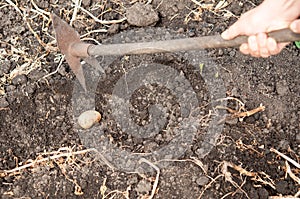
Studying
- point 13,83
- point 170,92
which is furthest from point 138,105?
point 13,83

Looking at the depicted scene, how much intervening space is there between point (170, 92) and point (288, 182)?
572 mm

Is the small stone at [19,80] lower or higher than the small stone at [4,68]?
lower

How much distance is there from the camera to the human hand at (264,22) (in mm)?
1684

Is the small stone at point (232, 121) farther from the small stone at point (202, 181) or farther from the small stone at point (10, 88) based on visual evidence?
the small stone at point (10, 88)

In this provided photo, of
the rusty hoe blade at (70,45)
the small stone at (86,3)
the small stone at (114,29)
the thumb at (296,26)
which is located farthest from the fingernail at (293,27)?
the small stone at (86,3)

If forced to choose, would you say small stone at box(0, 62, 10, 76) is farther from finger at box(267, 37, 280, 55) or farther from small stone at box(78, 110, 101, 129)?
finger at box(267, 37, 280, 55)

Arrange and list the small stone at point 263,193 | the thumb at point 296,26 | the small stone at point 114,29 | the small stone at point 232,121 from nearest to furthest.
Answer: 1. the thumb at point 296,26
2. the small stone at point 263,193
3. the small stone at point 232,121
4. the small stone at point 114,29

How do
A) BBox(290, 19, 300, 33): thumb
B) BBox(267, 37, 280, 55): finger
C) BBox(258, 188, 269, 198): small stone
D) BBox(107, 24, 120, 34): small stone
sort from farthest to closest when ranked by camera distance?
BBox(107, 24, 120, 34): small stone
BBox(258, 188, 269, 198): small stone
BBox(267, 37, 280, 55): finger
BBox(290, 19, 300, 33): thumb

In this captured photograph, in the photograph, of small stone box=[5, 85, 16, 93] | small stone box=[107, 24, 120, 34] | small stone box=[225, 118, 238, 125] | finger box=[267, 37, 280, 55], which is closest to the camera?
finger box=[267, 37, 280, 55]

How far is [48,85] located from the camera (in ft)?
7.19

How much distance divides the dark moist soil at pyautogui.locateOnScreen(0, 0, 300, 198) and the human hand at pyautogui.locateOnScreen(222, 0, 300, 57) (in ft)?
1.39

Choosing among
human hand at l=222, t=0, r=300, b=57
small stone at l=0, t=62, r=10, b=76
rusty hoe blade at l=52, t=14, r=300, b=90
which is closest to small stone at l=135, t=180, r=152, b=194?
rusty hoe blade at l=52, t=14, r=300, b=90

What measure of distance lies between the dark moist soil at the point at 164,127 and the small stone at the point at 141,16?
2 cm

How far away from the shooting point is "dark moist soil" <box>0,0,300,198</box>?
1.96 m
